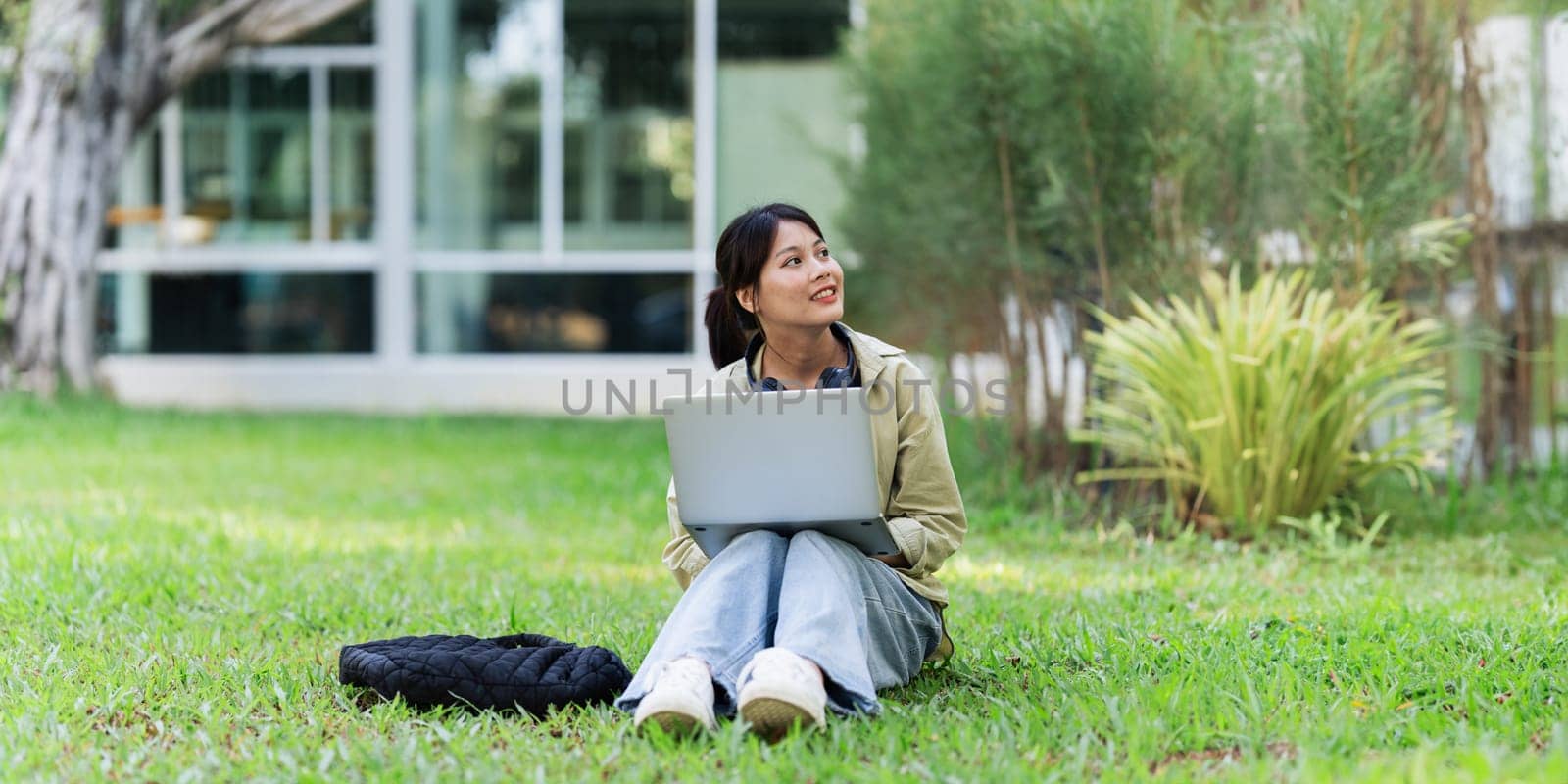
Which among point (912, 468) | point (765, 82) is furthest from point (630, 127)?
point (912, 468)

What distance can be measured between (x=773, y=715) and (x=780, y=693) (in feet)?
0.21

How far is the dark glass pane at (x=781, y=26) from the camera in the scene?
1162 cm

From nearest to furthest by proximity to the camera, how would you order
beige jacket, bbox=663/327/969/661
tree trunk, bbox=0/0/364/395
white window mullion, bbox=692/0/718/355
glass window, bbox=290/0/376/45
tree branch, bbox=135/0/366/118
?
1. beige jacket, bbox=663/327/969/661
2. tree trunk, bbox=0/0/364/395
3. tree branch, bbox=135/0/366/118
4. white window mullion, bbox=692/0/718/355
5. glass window, bbox=290/0/376/45

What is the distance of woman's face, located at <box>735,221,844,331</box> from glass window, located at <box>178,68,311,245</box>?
957 centimetres

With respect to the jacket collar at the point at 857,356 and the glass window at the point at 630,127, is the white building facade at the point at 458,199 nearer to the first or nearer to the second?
the glass window at the point at 630,127

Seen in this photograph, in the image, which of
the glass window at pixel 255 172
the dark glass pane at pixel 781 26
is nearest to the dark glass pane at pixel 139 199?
the glass window at pixel 255 172

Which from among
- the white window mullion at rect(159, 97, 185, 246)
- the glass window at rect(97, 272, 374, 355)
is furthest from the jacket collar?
the white window mullion at rect(159, 97, 185, 246)

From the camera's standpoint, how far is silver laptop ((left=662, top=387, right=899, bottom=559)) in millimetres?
2842

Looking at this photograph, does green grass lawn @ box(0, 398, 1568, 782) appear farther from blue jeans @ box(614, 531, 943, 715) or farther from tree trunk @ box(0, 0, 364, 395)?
tree trunk @ box(0, 0, 364, 395)

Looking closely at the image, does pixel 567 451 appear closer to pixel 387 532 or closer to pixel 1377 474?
pixel 387 532

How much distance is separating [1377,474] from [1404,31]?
1.71 meters

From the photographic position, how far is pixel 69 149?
10406 mm

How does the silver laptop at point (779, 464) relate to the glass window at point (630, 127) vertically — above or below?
below

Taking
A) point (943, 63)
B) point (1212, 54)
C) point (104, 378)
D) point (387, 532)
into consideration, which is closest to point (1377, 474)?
point (1212, 54)
